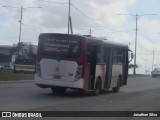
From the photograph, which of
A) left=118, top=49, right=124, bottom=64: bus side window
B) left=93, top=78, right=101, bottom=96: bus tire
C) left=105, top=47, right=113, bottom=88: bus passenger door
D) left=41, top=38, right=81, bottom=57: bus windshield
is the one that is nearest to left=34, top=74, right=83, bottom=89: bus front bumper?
left=41, top=38, right=81, bottom=57: bus windshield

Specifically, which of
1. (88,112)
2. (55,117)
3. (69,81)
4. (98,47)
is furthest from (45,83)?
(55,117)

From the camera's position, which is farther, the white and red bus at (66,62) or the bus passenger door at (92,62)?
the bus passenger door at (92,62)

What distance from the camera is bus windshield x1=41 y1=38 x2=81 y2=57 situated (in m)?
24.3

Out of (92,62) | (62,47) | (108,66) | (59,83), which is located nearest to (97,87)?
(92,62)

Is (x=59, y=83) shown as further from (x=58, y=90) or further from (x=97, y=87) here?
(x=97, y=87)

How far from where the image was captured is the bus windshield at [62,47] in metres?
24.3

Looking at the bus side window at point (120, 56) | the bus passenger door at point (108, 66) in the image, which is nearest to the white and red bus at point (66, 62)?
the bus passenger door at point (108, 66)

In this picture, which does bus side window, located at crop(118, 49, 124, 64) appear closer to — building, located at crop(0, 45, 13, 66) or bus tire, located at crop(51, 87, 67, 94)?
bus tire, located at crop(51, 87, 67, 94)

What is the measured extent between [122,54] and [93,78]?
581 centimetres

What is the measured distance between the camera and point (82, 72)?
79.4 feet

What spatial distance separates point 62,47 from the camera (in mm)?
24469

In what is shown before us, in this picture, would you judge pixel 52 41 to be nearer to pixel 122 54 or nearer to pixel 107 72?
pixel 107 72

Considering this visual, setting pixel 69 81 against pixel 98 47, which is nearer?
pixel 69 81

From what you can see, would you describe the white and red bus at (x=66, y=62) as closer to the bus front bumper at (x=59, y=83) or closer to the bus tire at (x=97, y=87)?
the bus front bumper at (x=59, y=83)
